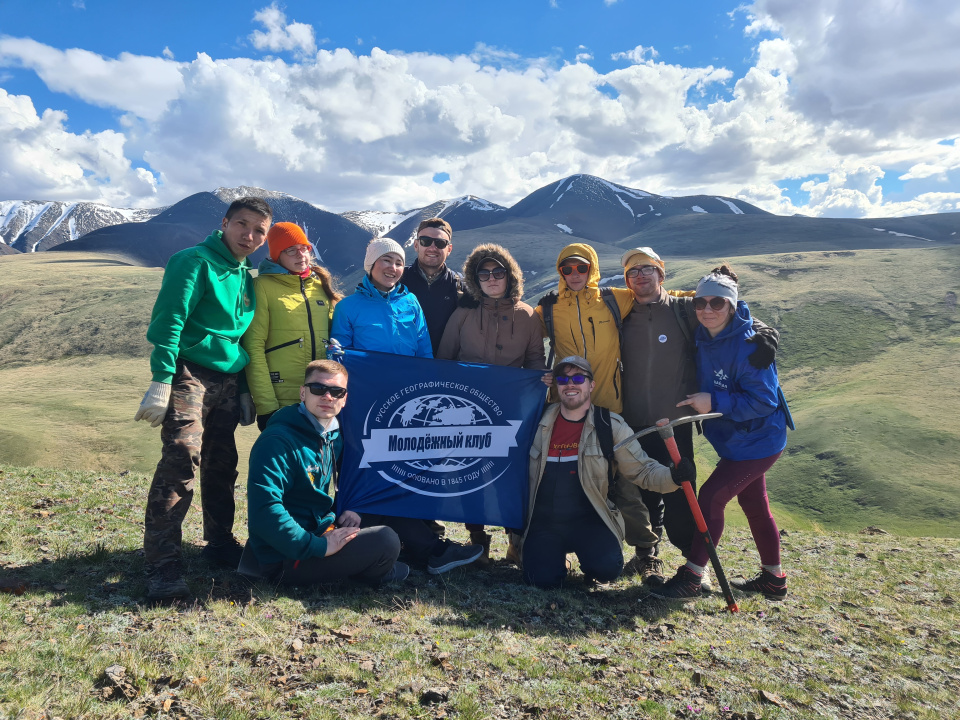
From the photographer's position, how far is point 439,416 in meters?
8.85

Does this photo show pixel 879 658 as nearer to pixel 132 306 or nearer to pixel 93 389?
pixel 93 389

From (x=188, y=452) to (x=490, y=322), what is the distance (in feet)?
15.4

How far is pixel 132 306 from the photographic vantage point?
94.7 m

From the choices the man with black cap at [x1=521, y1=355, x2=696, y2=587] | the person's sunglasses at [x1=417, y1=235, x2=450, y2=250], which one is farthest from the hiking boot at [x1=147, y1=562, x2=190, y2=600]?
the person's sunglasses at [x1=417, y1=235, x2=450, y2=250]

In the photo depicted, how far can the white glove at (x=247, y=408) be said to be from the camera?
25.3 feet

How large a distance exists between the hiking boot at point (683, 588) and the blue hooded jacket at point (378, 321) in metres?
5.05

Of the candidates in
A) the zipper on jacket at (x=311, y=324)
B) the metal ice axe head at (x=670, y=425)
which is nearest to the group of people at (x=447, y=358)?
the zipper on jacket at (x=311, y=324)

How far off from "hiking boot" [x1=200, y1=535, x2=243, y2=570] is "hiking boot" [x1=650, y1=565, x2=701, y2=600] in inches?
229

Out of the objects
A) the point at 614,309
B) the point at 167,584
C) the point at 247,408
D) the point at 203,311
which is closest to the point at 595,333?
the point at 614,309

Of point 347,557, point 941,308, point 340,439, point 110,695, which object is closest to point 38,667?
point 110,695

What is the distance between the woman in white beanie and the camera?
27.7 feet

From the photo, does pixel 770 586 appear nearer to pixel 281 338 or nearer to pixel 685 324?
pixel 685 324

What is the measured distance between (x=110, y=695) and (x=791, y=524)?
106ft

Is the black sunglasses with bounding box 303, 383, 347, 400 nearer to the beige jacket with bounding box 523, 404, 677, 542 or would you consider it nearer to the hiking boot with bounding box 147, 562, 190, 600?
the hiking boot with bounding box 147, 562, 190, 600
